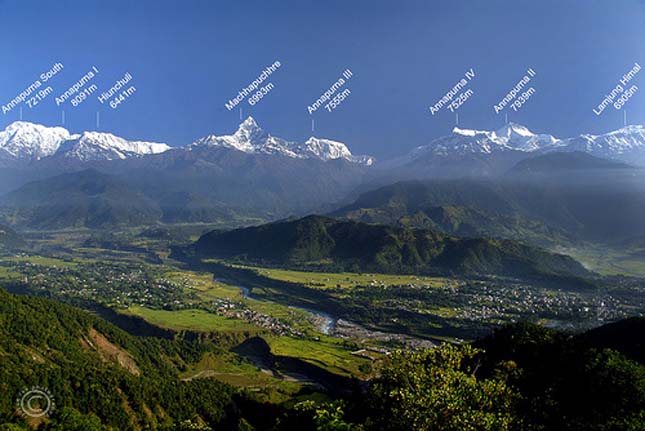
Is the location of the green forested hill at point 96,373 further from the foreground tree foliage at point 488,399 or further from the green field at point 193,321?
the foreground tree foliage at point 488,399

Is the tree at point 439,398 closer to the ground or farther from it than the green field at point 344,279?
farther from it

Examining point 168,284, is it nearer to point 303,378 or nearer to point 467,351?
point 303,378

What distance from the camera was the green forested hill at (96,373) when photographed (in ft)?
172

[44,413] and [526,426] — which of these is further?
[44,413]

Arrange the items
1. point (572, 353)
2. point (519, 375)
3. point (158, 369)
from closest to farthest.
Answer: point (519, 375), point (572, 353), point (158, 369)

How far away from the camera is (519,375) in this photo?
34906 millimetres

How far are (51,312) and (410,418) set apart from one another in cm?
7691

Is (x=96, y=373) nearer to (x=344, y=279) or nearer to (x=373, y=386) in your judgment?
(x=373, y=386)

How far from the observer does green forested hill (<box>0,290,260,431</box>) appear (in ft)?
172

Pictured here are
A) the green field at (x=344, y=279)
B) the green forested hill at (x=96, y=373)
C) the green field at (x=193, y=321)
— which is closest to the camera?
the green forested hill at (x=96, y=373)

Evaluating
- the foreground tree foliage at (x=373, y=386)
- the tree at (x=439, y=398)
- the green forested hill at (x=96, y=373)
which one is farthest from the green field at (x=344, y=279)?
the tree at (x=439, y=398)

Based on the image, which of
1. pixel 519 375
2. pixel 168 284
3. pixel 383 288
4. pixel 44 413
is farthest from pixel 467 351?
pixel 168 284

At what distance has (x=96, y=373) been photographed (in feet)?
196

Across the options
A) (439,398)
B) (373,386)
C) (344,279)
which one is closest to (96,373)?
(373,386)
